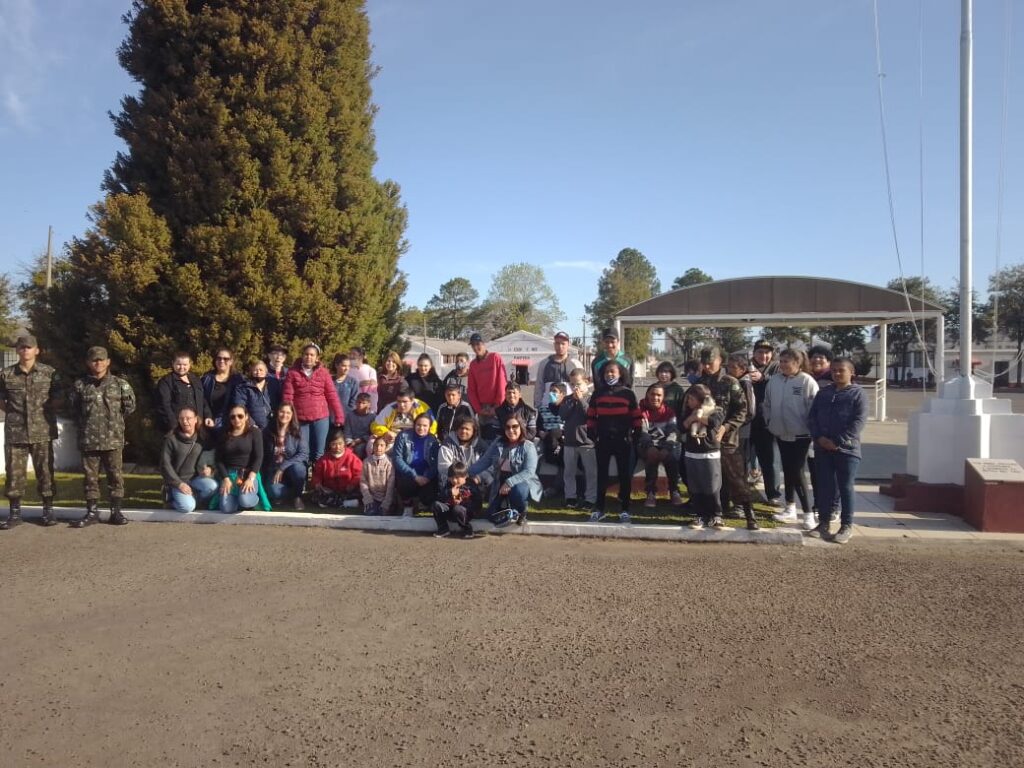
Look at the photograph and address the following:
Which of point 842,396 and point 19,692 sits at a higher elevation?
point 842,396

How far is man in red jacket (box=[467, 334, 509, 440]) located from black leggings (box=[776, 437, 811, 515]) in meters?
3.37

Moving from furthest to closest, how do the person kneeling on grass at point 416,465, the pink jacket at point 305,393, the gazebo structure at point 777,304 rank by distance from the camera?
the gazebo structure at point 777,304 → the pink jacket at point 305,393 → the person kneeling on grass at point 416,465

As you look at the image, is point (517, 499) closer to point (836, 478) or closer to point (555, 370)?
point (555, 370)

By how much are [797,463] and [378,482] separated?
4.65m

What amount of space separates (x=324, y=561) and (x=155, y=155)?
25.1 ft

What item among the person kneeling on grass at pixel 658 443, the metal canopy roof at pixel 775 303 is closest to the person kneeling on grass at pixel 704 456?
the person kneeling on grass at pixel 658 443

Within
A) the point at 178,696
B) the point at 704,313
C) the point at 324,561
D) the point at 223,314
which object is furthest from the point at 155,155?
the point at 704,313

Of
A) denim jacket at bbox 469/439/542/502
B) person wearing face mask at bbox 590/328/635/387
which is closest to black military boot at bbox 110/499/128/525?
denim jacket at bbox 469/439/542/502

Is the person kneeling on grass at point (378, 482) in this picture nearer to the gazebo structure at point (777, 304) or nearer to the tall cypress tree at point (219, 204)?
the tall cypress tree at point (219, 204)

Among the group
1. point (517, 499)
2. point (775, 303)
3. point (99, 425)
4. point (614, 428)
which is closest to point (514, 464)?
point (517, 499)

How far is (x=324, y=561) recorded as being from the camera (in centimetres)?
580

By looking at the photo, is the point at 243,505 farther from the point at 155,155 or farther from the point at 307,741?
the point at 155,155

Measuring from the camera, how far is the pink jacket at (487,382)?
844 cm

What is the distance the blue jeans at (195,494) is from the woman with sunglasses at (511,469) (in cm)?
308
